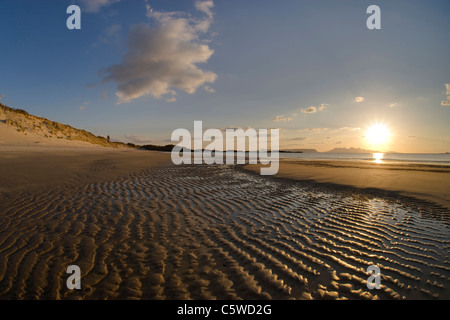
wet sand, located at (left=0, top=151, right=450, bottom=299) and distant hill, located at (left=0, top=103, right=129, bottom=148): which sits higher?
distant hill, located at (left=0, top=103, right=129, bottom=148)

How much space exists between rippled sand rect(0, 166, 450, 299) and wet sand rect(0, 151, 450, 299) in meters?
0.02

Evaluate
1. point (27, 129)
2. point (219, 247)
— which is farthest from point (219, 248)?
point (27, 129)

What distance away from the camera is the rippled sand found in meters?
3.17

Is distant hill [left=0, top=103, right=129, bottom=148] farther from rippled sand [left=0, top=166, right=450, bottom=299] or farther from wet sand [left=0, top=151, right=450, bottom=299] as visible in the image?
rippled sand [left=0, top=166, right=450, bottom=299]

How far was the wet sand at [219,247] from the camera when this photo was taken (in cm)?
317

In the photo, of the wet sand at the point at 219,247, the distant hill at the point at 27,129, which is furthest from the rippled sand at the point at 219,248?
the distant hill at the point at 27,129

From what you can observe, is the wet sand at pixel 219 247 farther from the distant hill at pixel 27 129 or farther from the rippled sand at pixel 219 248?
the distant hill at pixel 27 129

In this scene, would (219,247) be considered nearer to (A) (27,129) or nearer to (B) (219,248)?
(B) (219,248)

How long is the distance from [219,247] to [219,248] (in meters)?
0.05

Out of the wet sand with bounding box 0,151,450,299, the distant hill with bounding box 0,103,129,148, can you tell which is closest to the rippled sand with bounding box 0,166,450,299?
the wet sand with bounding box 0,151,450,299

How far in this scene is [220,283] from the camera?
10.8 ft

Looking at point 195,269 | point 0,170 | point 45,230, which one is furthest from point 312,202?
point 0,170

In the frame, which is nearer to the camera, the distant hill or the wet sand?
the wet sand

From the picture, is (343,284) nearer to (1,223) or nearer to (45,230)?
(45,230)
